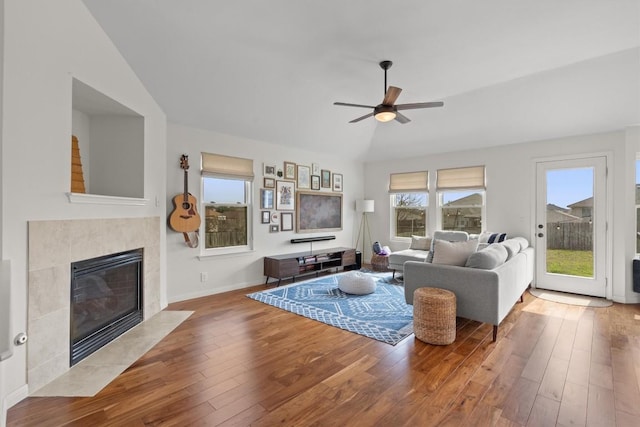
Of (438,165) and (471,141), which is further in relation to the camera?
(438,165)

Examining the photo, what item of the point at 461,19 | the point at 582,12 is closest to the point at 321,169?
the point at 461,19

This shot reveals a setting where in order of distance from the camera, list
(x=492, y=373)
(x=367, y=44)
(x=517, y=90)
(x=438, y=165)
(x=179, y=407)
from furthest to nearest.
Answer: (x=438, y=165) → (x=517, y=90) → (x=367, y=44) → (x=492, y=373) → (x=179, y=407)

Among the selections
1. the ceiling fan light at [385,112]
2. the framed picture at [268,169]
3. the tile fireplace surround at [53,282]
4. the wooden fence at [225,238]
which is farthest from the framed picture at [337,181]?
the tile fireplace surround at [53,282]

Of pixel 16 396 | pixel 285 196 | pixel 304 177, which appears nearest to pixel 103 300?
pixel 16 396

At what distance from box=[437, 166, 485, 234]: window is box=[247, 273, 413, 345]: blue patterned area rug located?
1976mm

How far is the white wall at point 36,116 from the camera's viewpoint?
6.24 feet

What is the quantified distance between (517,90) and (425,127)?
145 cm

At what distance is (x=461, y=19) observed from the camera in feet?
8.71

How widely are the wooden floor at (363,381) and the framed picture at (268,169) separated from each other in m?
2.58

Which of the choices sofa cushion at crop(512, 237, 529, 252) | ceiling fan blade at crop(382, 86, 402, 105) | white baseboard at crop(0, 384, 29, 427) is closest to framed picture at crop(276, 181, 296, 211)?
ceiling fan blade at crop(382, 86, 402, 105)

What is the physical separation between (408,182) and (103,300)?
5.37 metres

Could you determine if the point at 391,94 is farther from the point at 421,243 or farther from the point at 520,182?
the point at 421,243

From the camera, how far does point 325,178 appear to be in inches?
239

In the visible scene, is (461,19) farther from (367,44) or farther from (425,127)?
(425,127)
